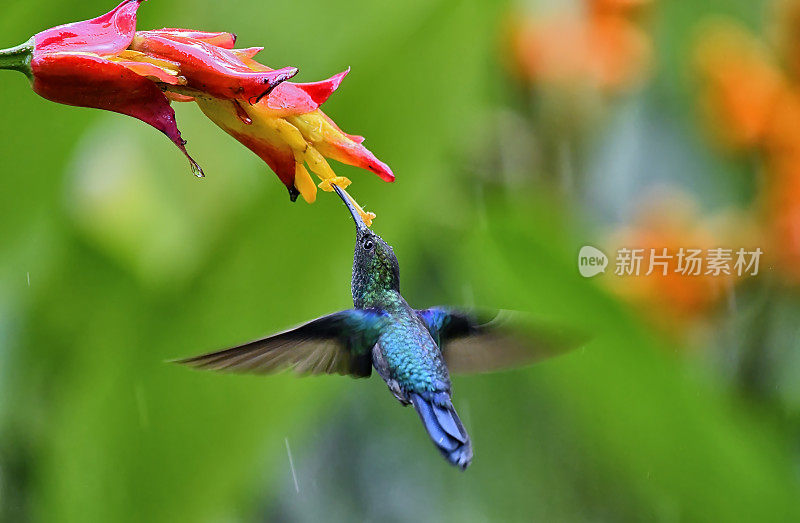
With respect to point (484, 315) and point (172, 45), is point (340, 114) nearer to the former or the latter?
point (484, 315)

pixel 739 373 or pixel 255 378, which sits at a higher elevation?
pixel 255 378

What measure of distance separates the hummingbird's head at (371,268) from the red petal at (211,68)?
6.9 inches

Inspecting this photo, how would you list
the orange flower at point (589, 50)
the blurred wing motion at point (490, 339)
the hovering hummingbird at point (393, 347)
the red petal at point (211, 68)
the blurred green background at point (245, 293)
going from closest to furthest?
1. the red petal at point (211, 68)
2. the hovering hummingbird at point (393, 347)
3. the blurred wing motion at point (490, 339)
4. the blurred green background at point (245, 293)
5. the orange flower at point (589, 50)

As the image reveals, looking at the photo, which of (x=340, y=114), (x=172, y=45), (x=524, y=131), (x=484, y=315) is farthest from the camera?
(x=524, y=131)

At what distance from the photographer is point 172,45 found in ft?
2.10

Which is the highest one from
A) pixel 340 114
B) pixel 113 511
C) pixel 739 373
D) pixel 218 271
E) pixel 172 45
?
pixel 172 45

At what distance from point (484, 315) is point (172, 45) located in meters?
0.38

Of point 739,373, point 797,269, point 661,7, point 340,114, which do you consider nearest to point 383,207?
point 340,114

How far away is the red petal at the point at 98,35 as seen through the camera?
2.14 feet

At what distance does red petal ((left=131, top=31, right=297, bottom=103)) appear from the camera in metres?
0.61

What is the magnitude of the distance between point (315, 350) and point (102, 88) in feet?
0.94

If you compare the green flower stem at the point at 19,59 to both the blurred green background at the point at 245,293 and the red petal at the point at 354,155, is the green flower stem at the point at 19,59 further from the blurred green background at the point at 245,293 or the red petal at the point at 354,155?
the blurred green background at the point at 245,293

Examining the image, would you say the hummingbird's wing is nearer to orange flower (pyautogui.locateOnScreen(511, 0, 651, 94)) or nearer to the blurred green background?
the blurred green background

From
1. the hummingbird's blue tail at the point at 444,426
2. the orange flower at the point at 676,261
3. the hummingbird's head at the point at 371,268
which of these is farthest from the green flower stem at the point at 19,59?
the orange flower at the point at 676,261
